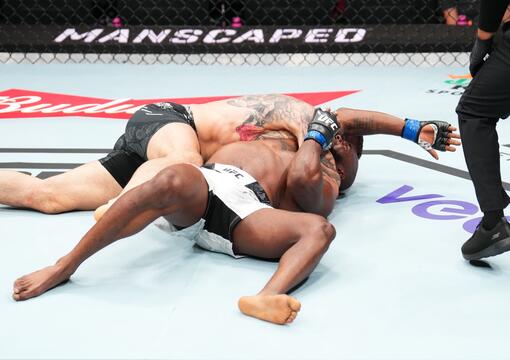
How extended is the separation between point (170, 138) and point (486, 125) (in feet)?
3.45

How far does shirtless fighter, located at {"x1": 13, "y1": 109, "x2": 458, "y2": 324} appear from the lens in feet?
5.98

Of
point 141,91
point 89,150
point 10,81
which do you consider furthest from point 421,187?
point 10,81

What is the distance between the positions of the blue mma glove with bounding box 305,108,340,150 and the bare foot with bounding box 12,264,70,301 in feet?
2.86

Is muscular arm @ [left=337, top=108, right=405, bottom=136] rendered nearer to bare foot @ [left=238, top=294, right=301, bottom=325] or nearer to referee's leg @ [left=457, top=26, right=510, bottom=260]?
referee's leg @ [left=457, top=26, right=510, bottom=260]

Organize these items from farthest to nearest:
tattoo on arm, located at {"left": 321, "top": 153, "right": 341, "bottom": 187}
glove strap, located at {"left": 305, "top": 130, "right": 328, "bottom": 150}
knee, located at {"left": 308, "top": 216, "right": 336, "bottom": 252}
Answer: tattoo on arm, located at {"left": 321, "top": 153, "right": 341, "bottom": 187}, glove strap, located at {"left": 305, "top": 130, "right": 328, "bottom": 150}, knee, located at {"left": 308, "top": 216, "right": 336, "bottom": 252}

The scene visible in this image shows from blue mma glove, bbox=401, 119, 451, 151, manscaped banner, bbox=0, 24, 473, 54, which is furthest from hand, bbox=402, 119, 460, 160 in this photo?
manscaped banner, bbox=0, 24, 473, 54

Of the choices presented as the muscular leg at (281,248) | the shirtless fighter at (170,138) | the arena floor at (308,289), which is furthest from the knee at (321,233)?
the shirtless fighter at (170,138)

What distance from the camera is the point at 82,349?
61.1 inches

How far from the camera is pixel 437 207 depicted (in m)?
2.54

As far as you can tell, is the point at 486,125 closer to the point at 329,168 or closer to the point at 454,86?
the point at 329,168

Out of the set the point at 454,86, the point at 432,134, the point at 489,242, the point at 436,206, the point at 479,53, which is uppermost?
the point at 479,53

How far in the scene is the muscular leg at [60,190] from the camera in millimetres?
2500

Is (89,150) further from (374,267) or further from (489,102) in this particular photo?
(489,102)

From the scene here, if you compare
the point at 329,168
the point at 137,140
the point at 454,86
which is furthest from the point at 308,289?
the point at 454,86
